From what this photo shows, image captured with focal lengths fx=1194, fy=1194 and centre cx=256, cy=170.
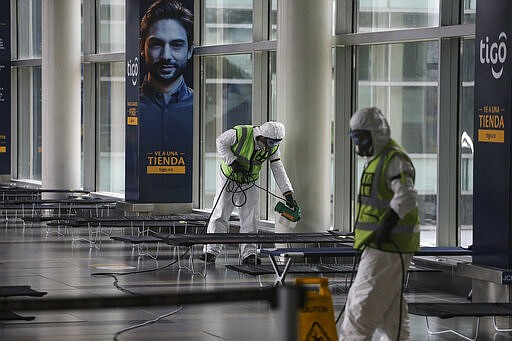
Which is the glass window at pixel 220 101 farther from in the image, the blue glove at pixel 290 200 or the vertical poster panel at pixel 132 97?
the blue glove at pixel 290 200

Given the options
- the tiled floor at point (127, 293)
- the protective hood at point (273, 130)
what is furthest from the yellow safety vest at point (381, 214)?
the protective hood at point (273, 130)

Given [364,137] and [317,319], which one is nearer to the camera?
[317,319]

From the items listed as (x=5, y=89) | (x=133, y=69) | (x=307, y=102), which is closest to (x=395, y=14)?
(x=307, y=102)

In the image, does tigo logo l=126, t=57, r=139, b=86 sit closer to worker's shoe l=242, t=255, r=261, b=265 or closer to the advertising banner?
the advertising banner

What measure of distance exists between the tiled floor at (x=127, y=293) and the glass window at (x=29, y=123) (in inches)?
465

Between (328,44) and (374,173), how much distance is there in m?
7.24

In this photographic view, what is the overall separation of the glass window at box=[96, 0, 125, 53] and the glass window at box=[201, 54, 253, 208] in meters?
4.38

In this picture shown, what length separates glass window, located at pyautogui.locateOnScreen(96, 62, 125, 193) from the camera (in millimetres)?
25250

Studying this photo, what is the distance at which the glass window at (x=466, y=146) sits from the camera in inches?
551

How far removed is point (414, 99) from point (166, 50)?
569 cm

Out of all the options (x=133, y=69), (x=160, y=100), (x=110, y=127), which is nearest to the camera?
(x=160, y=100)

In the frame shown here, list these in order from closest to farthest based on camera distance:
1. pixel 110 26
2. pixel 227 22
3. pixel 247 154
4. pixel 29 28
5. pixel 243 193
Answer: pixel 247 154, pixel 243 193, pixel 227 22, pixel 110 26, pixel 29 28

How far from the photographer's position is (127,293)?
12250 mm

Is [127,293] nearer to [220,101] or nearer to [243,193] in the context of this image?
[243,193]
